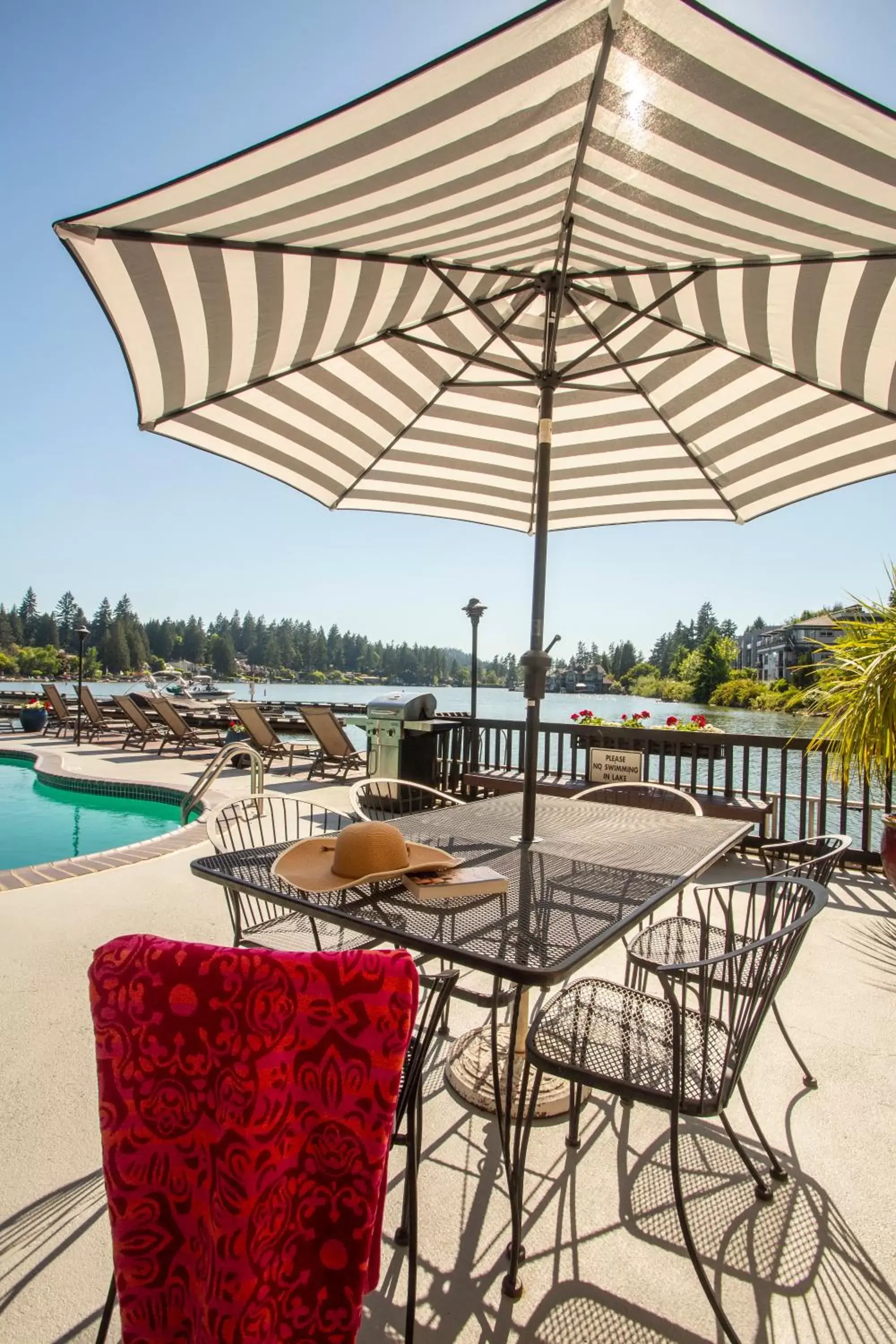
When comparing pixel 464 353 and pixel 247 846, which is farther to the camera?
pixel 247 846

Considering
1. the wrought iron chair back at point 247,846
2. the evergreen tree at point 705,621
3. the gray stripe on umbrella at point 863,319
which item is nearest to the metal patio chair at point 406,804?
the wrought iron chair back at point 247,846

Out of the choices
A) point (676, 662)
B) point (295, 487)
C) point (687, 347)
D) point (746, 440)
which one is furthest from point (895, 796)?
point (676, 662)

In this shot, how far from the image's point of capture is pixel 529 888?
5.91 feet

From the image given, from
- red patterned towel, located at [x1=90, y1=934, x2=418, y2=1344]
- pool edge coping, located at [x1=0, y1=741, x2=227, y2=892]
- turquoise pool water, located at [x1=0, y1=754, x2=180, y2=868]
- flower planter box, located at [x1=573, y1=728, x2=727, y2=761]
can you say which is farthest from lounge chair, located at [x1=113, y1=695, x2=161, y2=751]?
red patterned towel, located at [x1=90, y1=934, x2=418, y2=1344]

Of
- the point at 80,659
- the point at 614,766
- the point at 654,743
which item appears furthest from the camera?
the point at 80,659

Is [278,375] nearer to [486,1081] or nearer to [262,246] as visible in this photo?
[262,246]

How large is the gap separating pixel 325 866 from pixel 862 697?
3.87 meters

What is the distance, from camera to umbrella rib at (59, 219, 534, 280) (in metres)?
1.97

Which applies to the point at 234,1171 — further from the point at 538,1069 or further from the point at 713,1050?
the point at 713,1050

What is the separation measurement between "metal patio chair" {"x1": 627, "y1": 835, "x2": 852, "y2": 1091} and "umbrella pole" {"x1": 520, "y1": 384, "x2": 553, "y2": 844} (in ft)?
1.73

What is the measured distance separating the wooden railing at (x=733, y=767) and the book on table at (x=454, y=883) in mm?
2495

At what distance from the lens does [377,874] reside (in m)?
1.65

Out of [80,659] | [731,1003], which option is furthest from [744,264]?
[80,659]

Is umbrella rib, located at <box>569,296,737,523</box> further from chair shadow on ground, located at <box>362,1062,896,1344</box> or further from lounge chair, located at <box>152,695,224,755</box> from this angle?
lounge chair, located at <box>152,695,224,755</box>
